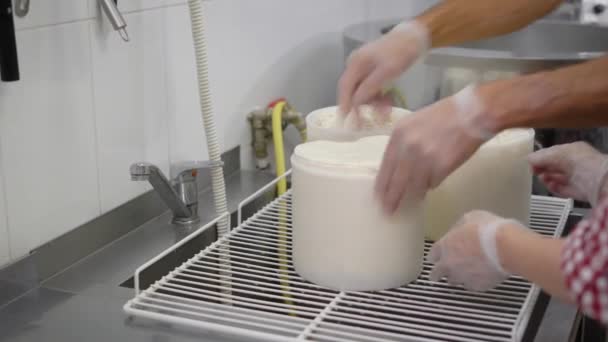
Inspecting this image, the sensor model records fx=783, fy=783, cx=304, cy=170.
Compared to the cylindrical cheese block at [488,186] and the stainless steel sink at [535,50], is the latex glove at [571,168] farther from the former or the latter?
the stainless steel sink at [535,50]

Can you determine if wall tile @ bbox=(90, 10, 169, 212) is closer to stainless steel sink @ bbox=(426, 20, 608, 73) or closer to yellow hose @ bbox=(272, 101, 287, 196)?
yellow hose @ bbox=(272, 101, 287, 196)

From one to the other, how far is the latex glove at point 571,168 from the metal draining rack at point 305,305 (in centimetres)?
20

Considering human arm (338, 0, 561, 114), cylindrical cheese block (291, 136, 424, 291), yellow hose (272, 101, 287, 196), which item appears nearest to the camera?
cylindrical cheese block (291, 136, 424, 291)

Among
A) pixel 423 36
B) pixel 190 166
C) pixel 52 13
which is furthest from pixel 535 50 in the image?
pixel 52 13

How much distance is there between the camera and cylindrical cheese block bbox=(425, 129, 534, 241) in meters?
1.12

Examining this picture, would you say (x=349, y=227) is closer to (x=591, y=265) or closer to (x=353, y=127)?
(x=353, y=127)

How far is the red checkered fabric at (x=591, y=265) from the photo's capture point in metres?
0.68

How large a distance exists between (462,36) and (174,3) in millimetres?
505

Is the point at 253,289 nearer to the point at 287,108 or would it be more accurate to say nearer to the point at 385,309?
the point at 385,309

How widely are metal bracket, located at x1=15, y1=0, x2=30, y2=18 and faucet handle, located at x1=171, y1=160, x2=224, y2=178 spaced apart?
0.40m

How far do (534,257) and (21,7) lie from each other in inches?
28.1

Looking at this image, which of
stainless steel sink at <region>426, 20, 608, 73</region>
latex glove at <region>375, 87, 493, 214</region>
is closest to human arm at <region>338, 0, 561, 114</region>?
latex glove at <region>375, 87, 493, 214</region>

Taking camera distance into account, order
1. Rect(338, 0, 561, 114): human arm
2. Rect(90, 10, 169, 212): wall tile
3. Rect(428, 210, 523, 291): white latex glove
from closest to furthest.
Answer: Rect(428, 210, 523, 291): white latex glove
Rect(338, 0, 561, 114): human arm
Rect(90, 10, 169, 212): wall tile

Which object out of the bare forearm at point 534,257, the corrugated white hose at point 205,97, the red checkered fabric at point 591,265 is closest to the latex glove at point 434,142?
the bare forearm at point 534,257
